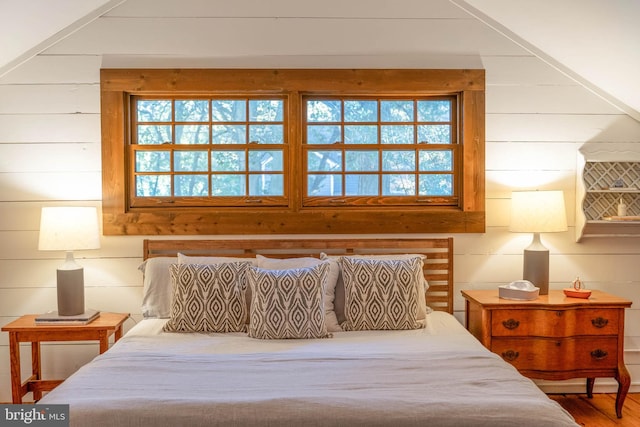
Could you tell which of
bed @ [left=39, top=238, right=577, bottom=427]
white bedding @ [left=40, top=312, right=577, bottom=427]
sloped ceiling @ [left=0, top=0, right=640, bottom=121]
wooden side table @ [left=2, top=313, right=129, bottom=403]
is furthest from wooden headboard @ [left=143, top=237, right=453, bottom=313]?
sloped ceiling @ [left=0, top=0, right=640, bottom=121]

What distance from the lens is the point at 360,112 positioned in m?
3.56

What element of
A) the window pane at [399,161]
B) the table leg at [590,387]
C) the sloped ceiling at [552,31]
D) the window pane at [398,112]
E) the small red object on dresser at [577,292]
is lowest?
the table leg at [590,387]

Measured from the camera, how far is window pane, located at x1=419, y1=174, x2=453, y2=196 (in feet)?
11.8

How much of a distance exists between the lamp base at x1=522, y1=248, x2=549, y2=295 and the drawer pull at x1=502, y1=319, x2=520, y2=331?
0.35 m

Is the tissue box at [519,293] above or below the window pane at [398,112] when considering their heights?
below

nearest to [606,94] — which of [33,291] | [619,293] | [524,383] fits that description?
[619,293]

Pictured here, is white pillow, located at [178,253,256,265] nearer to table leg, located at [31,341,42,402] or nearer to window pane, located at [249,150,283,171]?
window pane, located at [249,150,283,171]

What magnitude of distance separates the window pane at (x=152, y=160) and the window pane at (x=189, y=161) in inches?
2.1

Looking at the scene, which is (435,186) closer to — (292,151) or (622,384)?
(292,151)

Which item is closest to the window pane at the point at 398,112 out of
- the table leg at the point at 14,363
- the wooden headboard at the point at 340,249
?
the wooden headboard at the point at 340,249

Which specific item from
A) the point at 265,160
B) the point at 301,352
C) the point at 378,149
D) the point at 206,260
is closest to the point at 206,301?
the point at 206,260

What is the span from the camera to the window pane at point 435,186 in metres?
3.59

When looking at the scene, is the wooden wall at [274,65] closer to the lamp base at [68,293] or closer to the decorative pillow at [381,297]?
the lamp base at [68,293]

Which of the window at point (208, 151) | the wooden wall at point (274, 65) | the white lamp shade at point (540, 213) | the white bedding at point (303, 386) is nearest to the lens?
the white bedding at point (303, 386)
